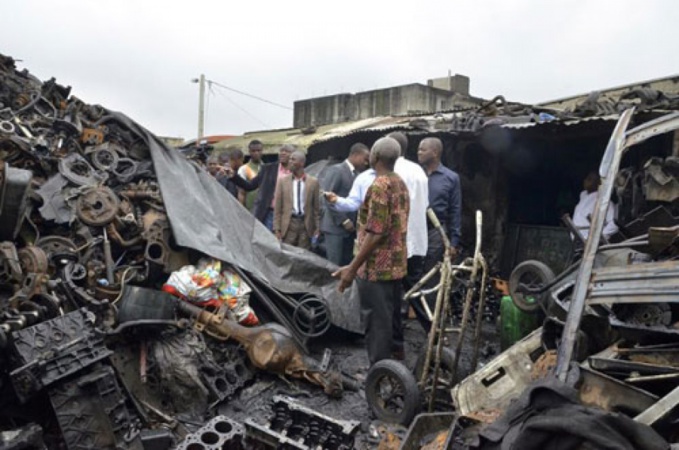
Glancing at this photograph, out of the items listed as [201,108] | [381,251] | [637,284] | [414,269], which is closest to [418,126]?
[414,269]

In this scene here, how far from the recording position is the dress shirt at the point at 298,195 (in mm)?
6355

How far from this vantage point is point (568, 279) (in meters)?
4.14

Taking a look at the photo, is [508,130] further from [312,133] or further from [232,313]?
[312,133]

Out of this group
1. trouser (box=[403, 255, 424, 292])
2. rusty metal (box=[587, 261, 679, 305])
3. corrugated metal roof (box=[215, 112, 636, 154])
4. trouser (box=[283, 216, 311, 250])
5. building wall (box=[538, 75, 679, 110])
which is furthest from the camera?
building wall (box=[538, 75, 679, 110])

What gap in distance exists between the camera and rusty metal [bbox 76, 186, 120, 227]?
4914mm

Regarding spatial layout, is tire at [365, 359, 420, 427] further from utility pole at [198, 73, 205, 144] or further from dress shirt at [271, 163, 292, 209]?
utility pole at [198, 73, 205, 144]

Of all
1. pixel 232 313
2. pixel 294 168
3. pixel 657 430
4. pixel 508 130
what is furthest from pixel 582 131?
pixel 657 430

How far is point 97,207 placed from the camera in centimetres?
502

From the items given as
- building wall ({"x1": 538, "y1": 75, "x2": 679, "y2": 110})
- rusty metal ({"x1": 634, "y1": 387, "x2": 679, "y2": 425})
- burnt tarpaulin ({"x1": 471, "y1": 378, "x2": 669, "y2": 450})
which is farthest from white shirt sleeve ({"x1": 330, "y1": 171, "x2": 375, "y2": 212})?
building wall ({"x1": 538, "y1": 75, "x2": 679, "y2": 110})

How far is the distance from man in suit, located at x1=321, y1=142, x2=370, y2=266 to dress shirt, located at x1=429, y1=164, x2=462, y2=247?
960 mm

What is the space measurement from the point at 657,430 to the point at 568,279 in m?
2.21

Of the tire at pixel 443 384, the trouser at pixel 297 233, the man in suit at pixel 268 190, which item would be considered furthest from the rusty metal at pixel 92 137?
the tire at pixel 443 384

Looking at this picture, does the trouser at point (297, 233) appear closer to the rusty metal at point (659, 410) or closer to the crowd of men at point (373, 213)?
the crowd of men at point (373, 213)

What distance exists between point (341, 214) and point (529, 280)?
211 centimetres
